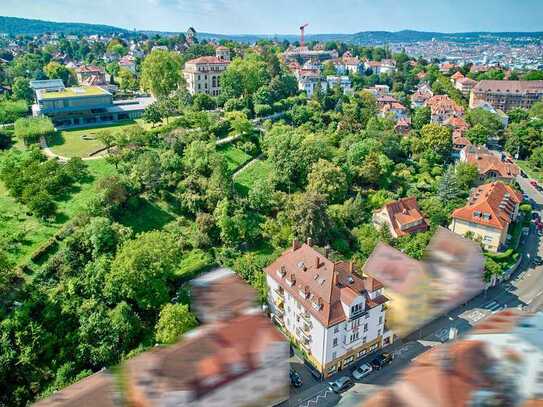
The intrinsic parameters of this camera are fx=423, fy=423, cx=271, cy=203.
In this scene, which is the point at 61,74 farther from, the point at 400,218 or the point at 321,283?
the point at 321,283

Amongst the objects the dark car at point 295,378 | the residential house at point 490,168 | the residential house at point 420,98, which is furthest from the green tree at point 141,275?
the residential house at point 420,98

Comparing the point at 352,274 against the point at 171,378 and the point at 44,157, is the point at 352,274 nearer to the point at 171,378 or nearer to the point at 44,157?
the point at 171,378

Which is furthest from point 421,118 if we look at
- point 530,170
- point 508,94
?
point 508,94

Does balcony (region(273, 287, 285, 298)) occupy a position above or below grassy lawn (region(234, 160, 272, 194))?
below

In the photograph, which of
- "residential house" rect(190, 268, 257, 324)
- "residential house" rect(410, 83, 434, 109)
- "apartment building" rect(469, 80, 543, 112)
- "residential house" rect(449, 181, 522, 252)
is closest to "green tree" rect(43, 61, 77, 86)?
"residential house" rect(410, 83, 434, 109)

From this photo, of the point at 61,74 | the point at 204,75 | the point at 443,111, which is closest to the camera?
the point at 204,75

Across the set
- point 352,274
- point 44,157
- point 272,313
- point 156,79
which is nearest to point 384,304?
point 352,274

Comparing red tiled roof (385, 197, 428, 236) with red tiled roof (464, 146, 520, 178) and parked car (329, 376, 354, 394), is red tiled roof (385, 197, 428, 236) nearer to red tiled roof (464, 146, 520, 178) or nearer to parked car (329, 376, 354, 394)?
parked car (329, 376, 354, 394)
